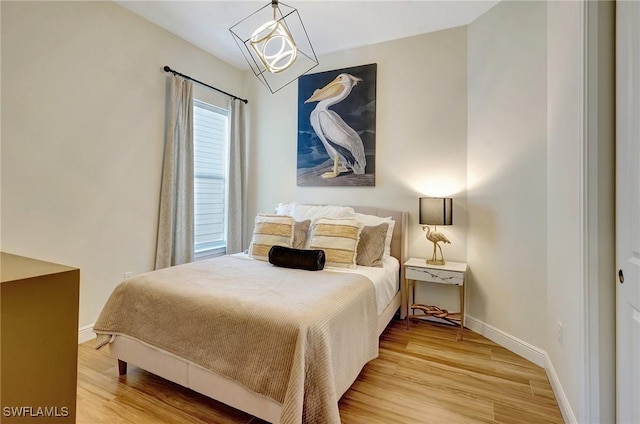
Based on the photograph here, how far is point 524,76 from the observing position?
2.37 meters

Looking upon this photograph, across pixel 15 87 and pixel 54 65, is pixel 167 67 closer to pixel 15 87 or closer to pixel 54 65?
pixel 54 65

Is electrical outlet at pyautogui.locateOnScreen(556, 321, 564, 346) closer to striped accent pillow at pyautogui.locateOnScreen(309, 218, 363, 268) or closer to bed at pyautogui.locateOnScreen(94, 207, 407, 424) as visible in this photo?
bed at pyautogui.locateOnScreen(94, 207, 407, 424)

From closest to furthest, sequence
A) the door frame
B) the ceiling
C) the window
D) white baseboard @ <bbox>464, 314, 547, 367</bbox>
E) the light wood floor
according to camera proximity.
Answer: the door frame
the light wood floor
white baseboard @ <bbox>464, 314, 547, 367</bbox>
the ceiling
the window

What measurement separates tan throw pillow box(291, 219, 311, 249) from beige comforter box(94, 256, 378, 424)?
665 mm

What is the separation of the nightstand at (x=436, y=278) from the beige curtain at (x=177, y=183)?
234 centimetres

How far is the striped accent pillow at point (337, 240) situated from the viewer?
2.53 m

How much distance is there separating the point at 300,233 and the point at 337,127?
1.36m

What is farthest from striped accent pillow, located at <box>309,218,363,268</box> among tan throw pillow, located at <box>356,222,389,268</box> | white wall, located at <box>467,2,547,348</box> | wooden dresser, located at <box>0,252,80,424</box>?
wooden dresser, located at <box>0,252,80,424</box>

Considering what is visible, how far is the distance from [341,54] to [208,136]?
188cm

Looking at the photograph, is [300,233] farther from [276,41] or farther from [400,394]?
[276,41]

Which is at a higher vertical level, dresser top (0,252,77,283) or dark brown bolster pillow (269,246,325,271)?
dresser top (0,252,77,283)

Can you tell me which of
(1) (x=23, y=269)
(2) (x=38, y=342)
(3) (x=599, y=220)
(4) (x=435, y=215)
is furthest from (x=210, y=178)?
(3) (x=599, y=220)

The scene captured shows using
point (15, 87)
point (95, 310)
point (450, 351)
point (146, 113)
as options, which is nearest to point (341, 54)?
point (146, 113)

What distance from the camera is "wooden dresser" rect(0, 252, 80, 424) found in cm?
69
